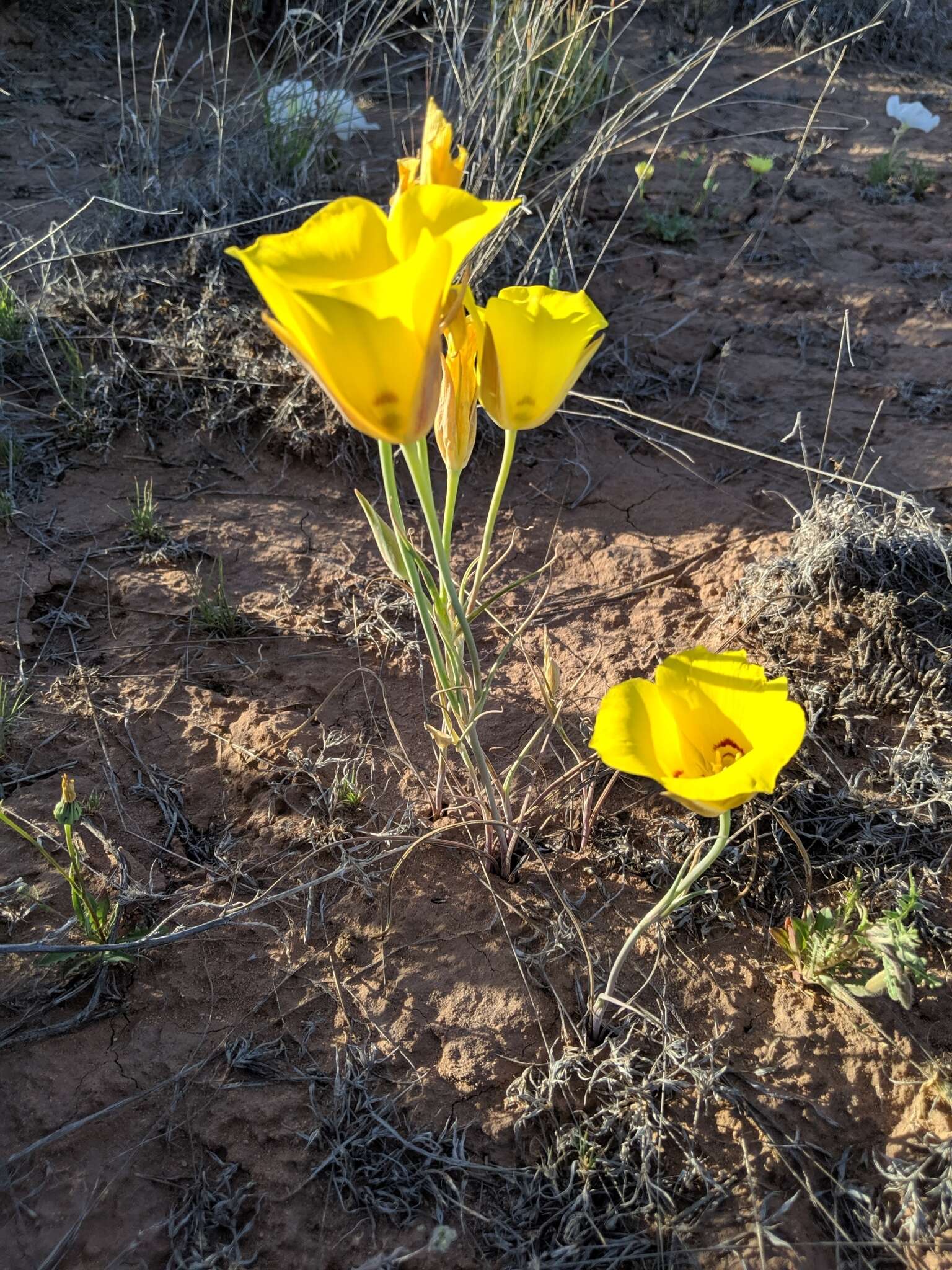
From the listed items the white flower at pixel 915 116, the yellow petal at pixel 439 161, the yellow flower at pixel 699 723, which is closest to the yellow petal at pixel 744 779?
the yellow flower at pixel 699 723

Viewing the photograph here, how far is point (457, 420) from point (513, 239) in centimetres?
179

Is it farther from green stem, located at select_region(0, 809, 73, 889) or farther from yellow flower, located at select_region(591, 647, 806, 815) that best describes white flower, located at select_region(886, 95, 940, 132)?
green stem, located at select_region(0, 809, 73, 889)

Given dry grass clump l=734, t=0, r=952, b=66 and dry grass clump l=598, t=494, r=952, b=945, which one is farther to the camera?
dry grass clump l=734, t=0, r=952, b=66

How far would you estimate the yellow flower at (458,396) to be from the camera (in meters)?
1.07

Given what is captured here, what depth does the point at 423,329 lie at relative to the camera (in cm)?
87

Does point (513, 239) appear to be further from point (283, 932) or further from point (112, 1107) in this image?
point (112, 1107)

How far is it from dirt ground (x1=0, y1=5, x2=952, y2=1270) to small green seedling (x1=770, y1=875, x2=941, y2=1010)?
6cm

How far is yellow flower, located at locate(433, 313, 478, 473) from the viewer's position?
3.52 ft

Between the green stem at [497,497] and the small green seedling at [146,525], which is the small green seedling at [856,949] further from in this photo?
the small green seedling at [146,525]

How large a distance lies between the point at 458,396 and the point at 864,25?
456cm

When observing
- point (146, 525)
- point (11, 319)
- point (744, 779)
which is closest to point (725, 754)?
A: point (744, 779)

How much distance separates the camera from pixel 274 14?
12.9ft

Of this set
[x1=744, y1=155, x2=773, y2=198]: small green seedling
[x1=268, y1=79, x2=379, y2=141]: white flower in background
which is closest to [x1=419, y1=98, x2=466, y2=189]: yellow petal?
[x1=268, y1=79, x2=379, y2=141]: white flower in background

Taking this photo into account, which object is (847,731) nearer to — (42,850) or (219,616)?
(219,616)
